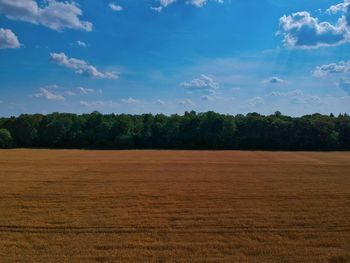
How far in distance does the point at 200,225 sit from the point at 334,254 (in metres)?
5.71

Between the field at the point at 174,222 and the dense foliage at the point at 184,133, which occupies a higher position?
the dense foliage at the point at 184,133

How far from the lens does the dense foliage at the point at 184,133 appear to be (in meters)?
105

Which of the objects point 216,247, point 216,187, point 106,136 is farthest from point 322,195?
point 106,136

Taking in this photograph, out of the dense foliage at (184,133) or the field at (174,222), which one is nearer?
the field at (174,222)

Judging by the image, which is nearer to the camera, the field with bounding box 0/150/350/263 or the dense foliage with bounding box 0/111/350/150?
the field with bounding box 0/150/350/263

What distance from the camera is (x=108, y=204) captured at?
22984mm

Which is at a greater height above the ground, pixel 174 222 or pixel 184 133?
pixel 184 133

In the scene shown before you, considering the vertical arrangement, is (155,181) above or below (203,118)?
below

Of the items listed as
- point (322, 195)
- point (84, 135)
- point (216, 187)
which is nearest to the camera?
point (322, 195)

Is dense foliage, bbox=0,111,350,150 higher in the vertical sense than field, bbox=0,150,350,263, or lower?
higher

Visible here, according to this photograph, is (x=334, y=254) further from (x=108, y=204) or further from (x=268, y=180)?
(x=268, y=180)

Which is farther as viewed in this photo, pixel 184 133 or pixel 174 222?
pixel 184 133

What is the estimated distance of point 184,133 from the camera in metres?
115

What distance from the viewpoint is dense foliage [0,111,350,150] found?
10475 cm
